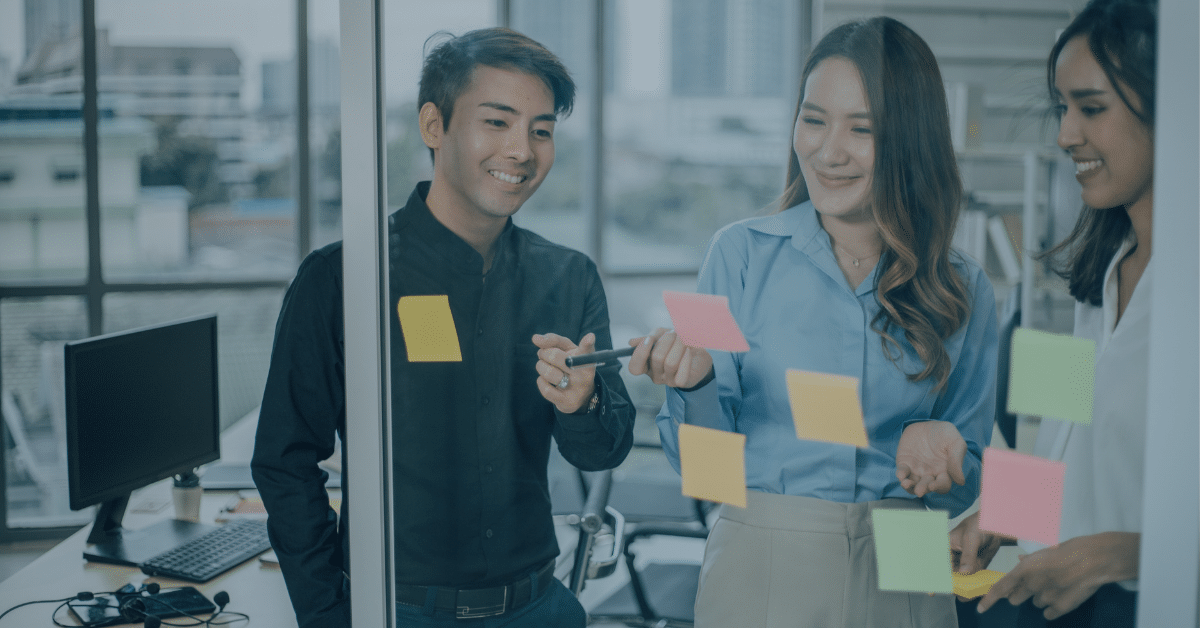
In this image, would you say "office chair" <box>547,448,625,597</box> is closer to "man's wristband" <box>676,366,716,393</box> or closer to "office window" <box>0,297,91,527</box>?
"man's wristband" <box>676,366,716,393</box>

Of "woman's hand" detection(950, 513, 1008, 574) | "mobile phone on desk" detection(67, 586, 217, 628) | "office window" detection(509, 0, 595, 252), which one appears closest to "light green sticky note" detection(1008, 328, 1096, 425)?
"woman's hand" detection(950, 513, 1008, 574)

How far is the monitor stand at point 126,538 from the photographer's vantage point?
1.77 m

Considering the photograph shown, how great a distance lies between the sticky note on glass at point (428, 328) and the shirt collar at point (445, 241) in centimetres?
6

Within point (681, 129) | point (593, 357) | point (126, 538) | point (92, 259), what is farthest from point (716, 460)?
point (92, 259)

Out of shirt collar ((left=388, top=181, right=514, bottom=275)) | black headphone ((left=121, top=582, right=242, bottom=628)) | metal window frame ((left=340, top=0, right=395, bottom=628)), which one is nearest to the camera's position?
metal window frame ((left=340, top=0, right=395, bottom=628))

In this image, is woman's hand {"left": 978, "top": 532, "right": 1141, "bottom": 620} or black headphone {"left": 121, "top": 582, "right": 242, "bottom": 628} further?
black headphone {"left": 121, "top": 582, "right": 242, "bottom": 628}

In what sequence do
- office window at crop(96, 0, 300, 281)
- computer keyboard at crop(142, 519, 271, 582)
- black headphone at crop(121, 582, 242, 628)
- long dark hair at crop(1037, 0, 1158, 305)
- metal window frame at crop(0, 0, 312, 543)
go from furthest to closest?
office window at crop(96, 0, 300, 281)
metal window frame at crop(0, 0, 312, 543)
computer keyboard at crop(142, 519, 271, 582)
black headphone at crop(121, 582, 242, 628)
long dark hair at crop(1037, 0, 1158, 305)

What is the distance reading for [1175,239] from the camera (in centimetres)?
99

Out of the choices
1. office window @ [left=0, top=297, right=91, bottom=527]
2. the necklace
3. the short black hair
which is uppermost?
the short black hair

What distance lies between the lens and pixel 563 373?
3.90 ft

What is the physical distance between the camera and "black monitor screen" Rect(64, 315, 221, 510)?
5.57 feet

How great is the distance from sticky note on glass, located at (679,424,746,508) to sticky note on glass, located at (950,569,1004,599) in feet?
0.96

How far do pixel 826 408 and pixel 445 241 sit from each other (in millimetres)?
598

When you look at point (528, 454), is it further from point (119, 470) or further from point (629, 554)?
point (119, 470)
